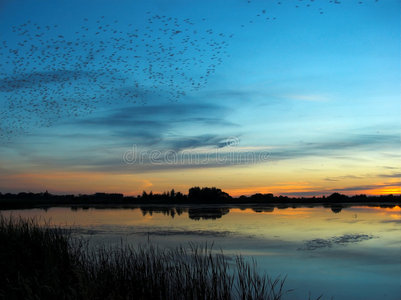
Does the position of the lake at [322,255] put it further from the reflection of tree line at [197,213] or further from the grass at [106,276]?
the reflection of tree line at [197,213]

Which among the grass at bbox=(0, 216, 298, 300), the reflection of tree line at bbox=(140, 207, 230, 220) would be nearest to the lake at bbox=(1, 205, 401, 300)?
the grass at bbox=(0, 216, 298, 300)

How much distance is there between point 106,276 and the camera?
7.85 m

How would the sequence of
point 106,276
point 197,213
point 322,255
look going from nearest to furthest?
point 106,276, point 322,255, point 197,213

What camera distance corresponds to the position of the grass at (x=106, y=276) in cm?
687

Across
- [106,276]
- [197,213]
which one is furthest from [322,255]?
[197,213]

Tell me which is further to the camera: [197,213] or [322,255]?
[197,213]

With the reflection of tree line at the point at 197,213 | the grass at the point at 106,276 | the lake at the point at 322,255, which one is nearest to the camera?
the grass at the point at 106,276

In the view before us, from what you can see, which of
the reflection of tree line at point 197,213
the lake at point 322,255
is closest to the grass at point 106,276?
the lake at point 322,255

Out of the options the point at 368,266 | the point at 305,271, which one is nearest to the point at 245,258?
the point at 305,271

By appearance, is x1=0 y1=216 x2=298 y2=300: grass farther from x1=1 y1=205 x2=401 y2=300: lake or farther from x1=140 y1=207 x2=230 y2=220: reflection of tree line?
x1=140 y1=207 x2=230 y2=220: reflection of tree line

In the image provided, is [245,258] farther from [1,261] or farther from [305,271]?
[1,261]

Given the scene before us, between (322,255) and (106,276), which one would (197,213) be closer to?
(322,255)

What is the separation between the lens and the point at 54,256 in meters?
10.2

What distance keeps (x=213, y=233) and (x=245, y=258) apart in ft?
20.7
